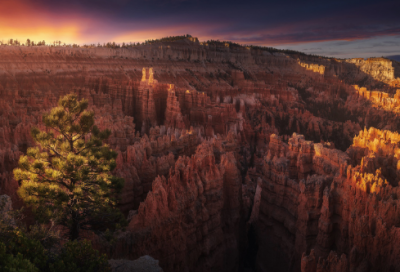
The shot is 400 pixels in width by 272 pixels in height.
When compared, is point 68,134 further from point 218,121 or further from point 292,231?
point 218,121

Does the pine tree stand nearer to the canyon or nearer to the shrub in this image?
the canyon

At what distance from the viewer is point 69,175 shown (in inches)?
462

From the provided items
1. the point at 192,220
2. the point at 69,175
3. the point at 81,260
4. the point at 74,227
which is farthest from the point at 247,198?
the point at 81,260

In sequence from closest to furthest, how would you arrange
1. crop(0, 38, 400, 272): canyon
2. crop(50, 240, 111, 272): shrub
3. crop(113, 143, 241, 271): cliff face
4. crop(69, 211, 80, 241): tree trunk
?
crop(50, 240, 111, 272): shrub
crop(69, 211, 80, 241): tree trunk
crop(0, 38, 400, 272): canyon
crop(113, 143, 241, 271): cliff face

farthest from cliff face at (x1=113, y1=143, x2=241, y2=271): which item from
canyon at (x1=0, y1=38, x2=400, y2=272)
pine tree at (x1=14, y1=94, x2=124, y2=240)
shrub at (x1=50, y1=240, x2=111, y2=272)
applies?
shrub at (x1=50, y1=240, x2=111, y2=272)

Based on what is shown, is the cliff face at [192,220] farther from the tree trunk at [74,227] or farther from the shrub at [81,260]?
the shrub at [81,260]

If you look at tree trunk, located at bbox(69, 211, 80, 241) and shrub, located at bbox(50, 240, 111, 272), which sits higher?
shrub, located at bbox(50, 240, 111, 272)

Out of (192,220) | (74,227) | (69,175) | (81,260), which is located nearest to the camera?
(81,260)

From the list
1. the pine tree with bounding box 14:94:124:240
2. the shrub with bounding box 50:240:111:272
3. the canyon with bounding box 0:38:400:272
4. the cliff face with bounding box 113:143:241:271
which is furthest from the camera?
the cliff face with bounding box 113:143:241:271

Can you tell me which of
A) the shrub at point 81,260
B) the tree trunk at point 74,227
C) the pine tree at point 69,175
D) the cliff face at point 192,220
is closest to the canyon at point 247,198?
the cliff face at point 192,220

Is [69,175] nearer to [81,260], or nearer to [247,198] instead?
[81,260]

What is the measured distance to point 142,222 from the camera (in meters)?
13.6

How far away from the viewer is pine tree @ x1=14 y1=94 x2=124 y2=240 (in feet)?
36.8

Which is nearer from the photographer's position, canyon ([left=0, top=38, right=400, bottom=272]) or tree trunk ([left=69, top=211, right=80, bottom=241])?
tree trunk ([left=69, top=211, right=80, bottom=241])
